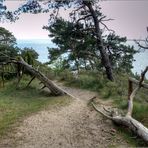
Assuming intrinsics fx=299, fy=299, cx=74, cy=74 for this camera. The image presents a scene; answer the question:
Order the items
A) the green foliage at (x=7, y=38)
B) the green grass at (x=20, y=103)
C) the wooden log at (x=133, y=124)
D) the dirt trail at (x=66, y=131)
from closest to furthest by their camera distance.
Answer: the wooden log at (x=133, y=124) < the dirt trail at (x=66, y=131) < the green grass at (x=20, y=103) < the green foliage at (x=7, y=38)

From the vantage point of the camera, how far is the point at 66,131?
31.7ft

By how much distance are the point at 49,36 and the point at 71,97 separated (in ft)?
63.6

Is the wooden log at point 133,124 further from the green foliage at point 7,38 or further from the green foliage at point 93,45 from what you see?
the green foliage at point 7,38

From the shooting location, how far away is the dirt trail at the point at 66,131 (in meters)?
8.73

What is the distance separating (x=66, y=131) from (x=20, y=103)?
4838 millimetres

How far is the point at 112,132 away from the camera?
30.9 ft

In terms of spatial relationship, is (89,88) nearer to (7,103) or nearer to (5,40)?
(7,103)

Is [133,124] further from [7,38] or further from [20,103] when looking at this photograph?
[7,38]

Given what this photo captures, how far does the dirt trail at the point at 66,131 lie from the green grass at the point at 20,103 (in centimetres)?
60

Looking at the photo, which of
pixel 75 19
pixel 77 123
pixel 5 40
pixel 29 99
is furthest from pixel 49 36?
pixel 77 123

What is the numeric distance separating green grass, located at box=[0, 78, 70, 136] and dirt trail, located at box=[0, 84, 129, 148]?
600 millimetres

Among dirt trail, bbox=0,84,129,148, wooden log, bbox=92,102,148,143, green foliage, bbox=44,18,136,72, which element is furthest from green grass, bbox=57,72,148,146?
green foliage, bbox=44,18,136,72

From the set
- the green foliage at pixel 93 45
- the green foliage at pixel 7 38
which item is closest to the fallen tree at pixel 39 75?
the green foliage at pixel 93 45

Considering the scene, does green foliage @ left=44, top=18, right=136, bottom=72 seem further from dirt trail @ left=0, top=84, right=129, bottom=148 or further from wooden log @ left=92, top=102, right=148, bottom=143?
wooden log @ left=92, top=102, right=148, bottom=143
